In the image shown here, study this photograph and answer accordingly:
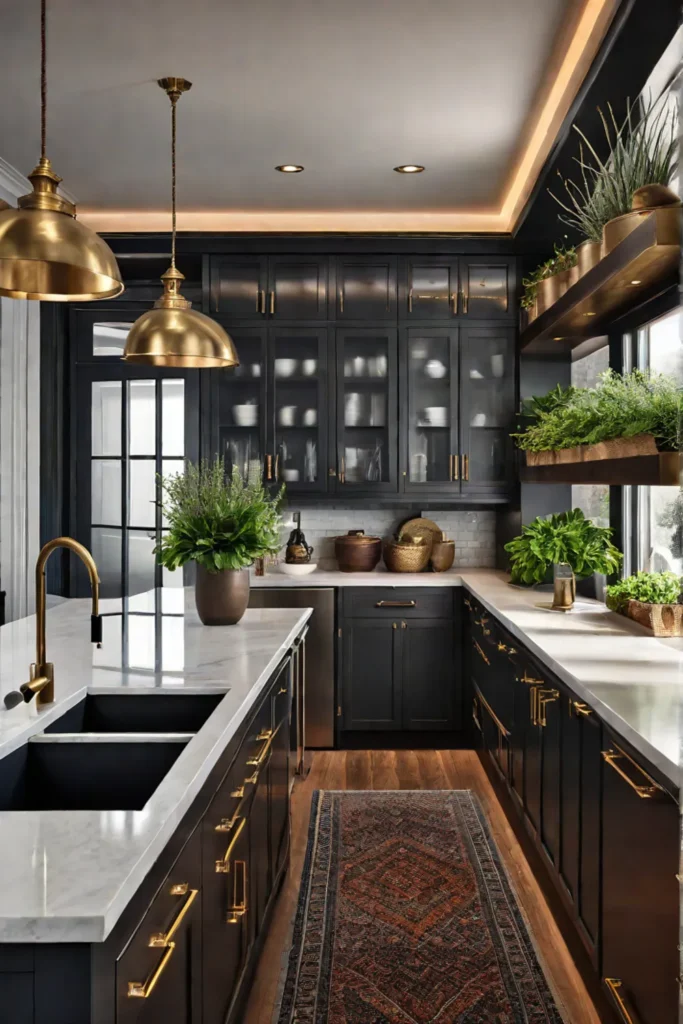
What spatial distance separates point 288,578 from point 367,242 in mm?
2000

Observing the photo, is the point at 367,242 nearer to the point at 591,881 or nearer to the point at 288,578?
the point at 288,578

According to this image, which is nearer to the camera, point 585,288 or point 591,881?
point 591,881

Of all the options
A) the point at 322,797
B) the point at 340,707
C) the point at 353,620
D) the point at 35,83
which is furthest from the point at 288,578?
the point at 35,83

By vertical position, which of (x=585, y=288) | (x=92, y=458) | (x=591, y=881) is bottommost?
(x=591, y=881)

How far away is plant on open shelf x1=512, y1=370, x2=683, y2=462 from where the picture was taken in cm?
255

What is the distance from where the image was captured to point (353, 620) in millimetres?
4953

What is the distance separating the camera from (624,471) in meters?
2.75

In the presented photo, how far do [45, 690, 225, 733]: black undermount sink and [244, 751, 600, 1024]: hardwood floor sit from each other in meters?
0.88

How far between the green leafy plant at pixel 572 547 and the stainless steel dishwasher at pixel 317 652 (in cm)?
122

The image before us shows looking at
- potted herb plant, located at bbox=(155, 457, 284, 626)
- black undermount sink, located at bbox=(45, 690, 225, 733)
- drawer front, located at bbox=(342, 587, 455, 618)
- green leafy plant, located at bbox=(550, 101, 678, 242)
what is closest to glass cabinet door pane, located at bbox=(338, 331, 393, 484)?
drawer front, located at bbox=(342, 587, 455, 618)

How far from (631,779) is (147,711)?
1.15 metres

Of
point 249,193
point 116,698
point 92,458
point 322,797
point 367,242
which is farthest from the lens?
point 92,458

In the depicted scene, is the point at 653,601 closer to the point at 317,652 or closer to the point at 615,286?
the point at 615,286

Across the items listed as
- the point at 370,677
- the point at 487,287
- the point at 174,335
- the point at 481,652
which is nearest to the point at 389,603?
the point at 370,677
